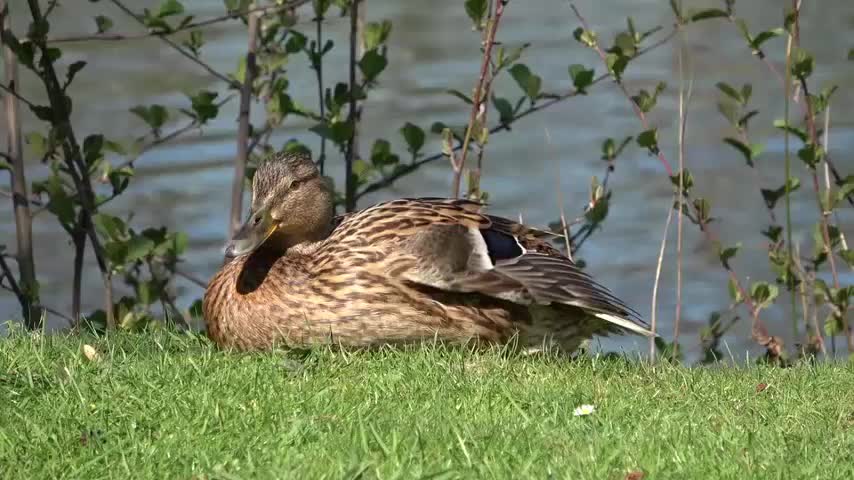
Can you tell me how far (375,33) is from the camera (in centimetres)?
865

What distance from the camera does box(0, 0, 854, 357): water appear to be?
11.6m

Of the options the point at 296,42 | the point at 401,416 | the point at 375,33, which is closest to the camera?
the point at 401,416

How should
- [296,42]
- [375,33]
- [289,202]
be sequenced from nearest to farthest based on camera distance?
[289,202], [296,42], [375,33]

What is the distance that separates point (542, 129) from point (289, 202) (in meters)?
6.71

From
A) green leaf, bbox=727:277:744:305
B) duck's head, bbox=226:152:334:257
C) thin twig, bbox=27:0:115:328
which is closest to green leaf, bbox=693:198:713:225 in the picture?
green leaf, bbox=727:277:744:305

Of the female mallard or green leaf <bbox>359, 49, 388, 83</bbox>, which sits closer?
the female mallard

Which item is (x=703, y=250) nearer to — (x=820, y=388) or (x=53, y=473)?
(x=820, y=388)

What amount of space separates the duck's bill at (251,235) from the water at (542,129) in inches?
131

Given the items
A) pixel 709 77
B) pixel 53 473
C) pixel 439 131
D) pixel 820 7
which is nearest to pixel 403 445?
pixel 53 473

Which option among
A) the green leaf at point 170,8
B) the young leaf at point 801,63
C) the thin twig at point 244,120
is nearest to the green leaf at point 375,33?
the thin twig at point 244,120

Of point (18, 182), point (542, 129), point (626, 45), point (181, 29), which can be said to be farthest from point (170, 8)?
point (542, 129)

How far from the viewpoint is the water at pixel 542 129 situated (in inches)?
456

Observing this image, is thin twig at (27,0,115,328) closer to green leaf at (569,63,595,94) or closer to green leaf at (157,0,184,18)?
green leaf at (157,0,184,18)

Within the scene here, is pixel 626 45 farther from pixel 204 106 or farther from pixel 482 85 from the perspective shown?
pixel 204 106
